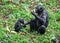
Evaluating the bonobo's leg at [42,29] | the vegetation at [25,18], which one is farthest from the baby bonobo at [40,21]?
the vegetation at [25,18]

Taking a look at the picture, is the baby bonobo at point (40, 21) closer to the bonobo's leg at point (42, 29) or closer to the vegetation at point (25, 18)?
the bonobo's leg at point (42, 29)

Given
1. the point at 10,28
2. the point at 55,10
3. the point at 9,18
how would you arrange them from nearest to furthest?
the point at 10,28, the point at 9,18, the point at 55,10

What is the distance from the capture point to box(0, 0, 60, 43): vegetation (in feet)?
34.9

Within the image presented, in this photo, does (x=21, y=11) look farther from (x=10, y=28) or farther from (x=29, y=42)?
(x=29, y=42)

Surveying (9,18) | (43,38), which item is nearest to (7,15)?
(9,18)

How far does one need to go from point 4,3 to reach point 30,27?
2.41 meters

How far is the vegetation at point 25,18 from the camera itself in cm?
1064

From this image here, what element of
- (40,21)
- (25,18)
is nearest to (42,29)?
(40,21)

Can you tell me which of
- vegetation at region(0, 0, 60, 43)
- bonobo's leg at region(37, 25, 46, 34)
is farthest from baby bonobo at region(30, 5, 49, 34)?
vegetation at region(0, 0, 60, 43)

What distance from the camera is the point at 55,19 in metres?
12.3

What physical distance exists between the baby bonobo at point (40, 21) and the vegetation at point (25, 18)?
18cm

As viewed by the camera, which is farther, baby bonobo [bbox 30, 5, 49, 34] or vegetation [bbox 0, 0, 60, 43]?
baby bonobo [bbox 30, 5, 49, 34]

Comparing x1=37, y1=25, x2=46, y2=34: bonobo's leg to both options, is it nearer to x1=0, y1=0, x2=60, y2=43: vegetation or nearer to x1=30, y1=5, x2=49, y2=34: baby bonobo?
x1=30, y1=5, x2=49, y2=34: baby bonobo

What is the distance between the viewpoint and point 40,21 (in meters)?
10.8
